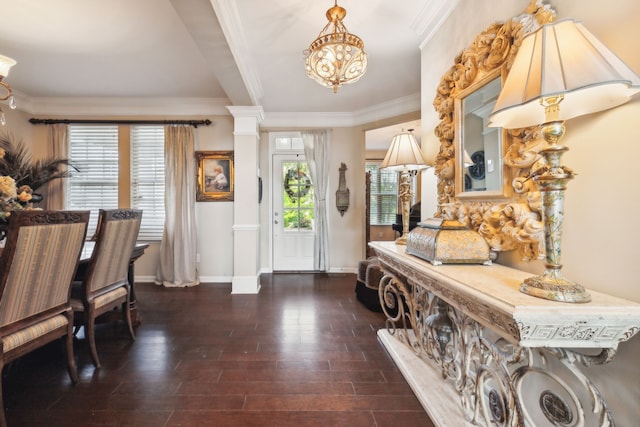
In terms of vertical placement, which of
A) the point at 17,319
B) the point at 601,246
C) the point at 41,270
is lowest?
the point at 17,319

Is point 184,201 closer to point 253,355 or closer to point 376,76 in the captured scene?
point 253,355

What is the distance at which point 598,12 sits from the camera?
932 millimetres

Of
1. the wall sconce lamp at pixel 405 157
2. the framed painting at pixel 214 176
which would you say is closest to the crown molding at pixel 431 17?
the wall sconce lamp at pixel 405 157

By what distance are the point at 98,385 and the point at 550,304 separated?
2431 mm

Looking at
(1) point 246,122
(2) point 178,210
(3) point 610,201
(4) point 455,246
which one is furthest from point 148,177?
(3) point 610,201

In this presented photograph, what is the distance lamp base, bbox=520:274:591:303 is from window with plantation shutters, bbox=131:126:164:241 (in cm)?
439

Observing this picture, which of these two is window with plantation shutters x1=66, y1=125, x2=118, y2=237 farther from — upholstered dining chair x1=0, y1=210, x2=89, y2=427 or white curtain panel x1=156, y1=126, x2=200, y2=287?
upholstered dining chair x1=0, y1=210, x2=89, y2=427

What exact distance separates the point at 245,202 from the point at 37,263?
7.65ft

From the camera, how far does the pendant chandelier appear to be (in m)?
1.65

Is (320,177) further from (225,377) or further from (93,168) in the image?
(93,168)

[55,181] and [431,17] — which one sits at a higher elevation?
[431,17]

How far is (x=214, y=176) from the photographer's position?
159 inches

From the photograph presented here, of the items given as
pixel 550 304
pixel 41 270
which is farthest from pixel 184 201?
pixel 550 304

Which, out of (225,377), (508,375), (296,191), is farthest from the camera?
(296,191)
